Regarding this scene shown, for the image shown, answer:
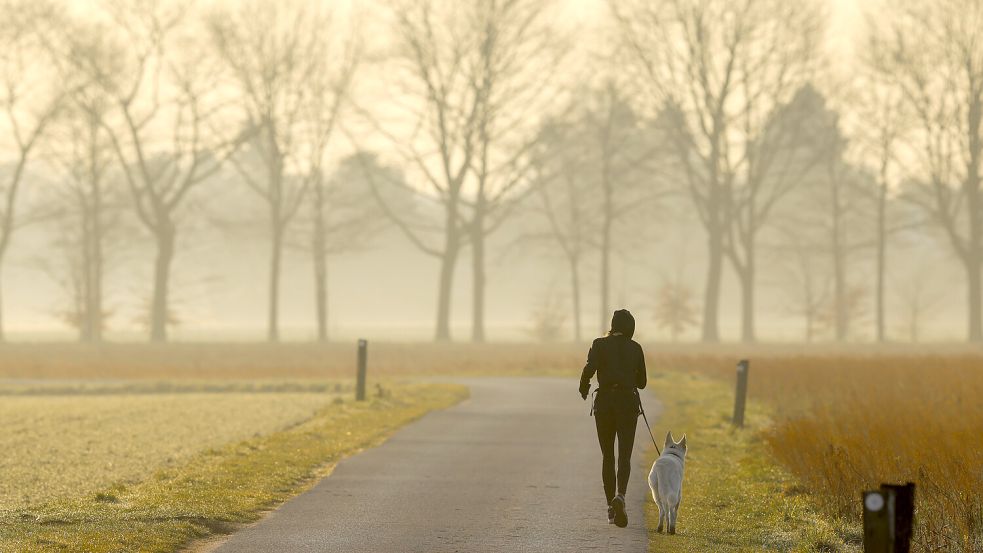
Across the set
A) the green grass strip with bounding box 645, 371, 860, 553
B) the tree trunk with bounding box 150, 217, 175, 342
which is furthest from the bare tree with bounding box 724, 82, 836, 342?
the green grass strip with bounding box 645, 371, 860, 553

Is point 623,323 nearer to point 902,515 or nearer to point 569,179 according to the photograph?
point 902,515

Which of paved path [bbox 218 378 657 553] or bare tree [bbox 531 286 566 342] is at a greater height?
bare tree [bbox 531 286 566 342]

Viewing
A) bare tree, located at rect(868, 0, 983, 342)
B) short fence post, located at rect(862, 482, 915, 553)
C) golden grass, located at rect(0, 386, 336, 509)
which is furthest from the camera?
bare tree, located at rect(868, 0, 983, 342)

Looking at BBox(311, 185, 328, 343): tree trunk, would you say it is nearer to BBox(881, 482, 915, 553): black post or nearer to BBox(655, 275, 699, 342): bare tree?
BBox(655, 275, 699, 342): bare tree

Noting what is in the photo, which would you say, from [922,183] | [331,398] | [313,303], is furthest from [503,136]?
[313,303]

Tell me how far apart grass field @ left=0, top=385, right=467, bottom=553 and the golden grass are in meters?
0.03

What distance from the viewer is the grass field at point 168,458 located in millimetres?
12750

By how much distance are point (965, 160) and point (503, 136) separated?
19992 mm

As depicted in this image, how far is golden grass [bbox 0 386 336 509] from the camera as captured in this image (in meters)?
17.4

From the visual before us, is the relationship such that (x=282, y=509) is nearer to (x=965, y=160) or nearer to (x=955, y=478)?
(x=955, y=478)

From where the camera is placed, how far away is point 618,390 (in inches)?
527

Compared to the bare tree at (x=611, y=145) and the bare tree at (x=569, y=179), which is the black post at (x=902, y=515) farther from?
the bare tree at (x=611, y=145)


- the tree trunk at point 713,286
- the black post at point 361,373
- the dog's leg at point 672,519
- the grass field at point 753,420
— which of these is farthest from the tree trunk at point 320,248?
the dog's leg at point 672,519

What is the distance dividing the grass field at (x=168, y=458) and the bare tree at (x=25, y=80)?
32.1m
